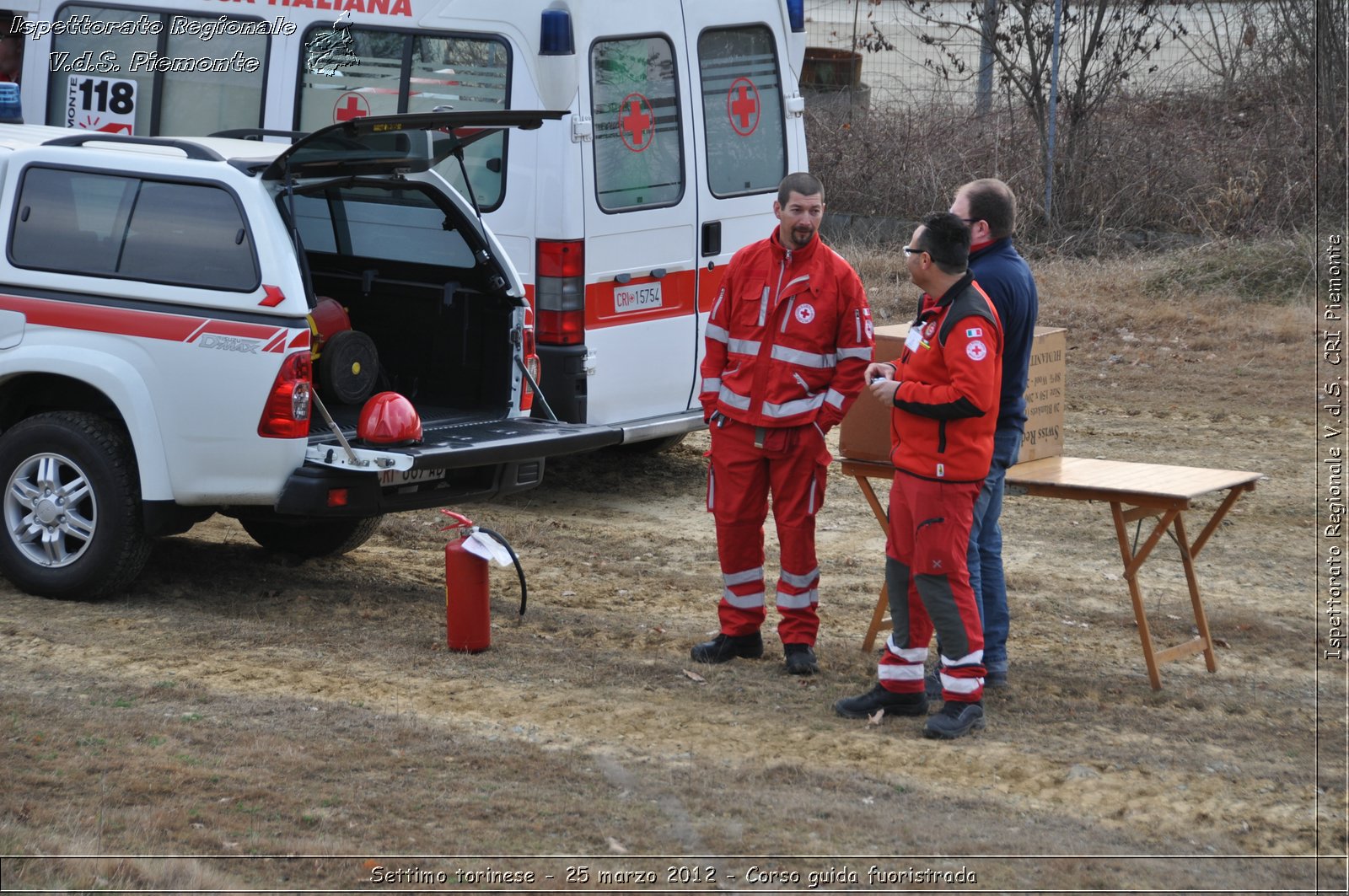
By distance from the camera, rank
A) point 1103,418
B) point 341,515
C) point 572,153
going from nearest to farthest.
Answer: point 341,515
point 572,153
point 1103,418

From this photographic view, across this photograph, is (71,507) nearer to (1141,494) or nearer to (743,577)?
(743,577)

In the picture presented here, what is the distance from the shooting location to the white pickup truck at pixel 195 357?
6.09 metres

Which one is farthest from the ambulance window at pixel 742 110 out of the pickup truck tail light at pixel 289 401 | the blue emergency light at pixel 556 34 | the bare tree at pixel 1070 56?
the bare tree at pixel 1070 56

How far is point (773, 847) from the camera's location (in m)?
4.30

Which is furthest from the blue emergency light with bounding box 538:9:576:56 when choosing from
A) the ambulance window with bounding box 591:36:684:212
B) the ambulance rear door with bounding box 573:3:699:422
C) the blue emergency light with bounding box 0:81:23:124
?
the blue emergency light with bounding box 0:81:23:124

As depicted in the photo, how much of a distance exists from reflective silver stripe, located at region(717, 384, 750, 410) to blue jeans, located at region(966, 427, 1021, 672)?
0.95m

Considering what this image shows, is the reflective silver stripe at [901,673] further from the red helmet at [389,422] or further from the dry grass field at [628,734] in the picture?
the red helmet at [389,422]

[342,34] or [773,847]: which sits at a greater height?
[342,34]

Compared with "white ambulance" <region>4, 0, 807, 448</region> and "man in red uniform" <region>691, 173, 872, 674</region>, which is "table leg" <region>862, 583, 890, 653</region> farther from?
"white ambulance" <region>4, 0, 807, 448</region>

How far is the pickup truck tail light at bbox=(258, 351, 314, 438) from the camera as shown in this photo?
6008mm

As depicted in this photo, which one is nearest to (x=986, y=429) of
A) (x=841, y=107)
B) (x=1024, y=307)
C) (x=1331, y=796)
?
(x=1024, y=307)

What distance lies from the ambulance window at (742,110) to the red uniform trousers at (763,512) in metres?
3.21

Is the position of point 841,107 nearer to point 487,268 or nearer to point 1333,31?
point 1333,31

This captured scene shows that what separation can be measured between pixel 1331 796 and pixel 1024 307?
1.95m
